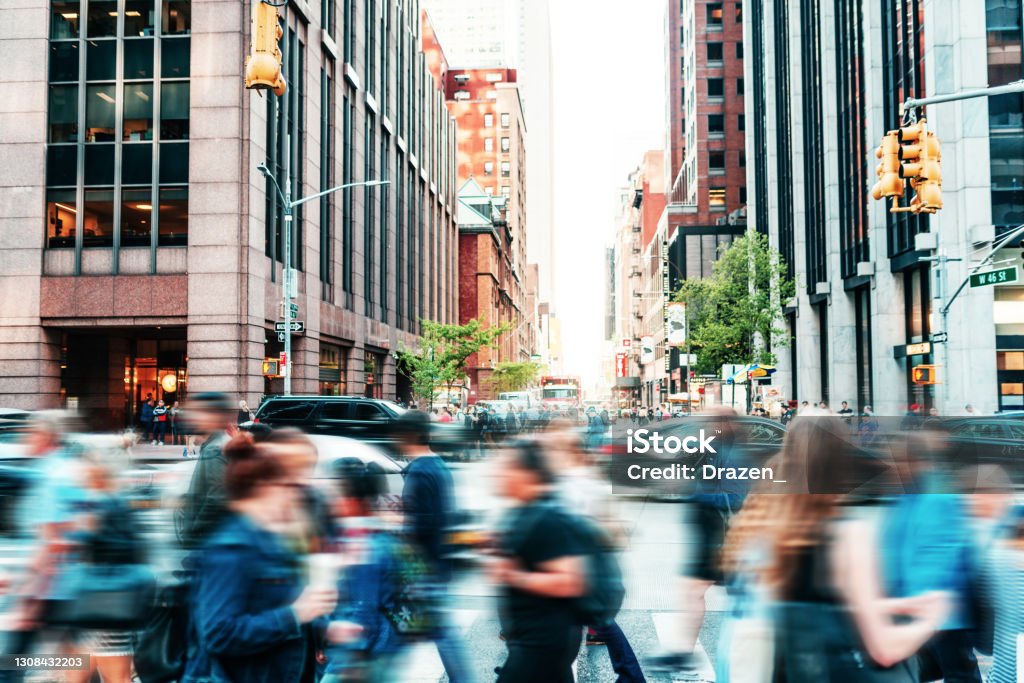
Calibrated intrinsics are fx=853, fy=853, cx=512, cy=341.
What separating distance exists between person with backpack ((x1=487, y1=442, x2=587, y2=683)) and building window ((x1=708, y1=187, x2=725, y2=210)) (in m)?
81.2

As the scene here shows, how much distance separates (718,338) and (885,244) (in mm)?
10205

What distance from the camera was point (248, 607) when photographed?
3.71 m

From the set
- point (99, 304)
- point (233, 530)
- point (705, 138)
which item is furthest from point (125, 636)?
point (705, 138)

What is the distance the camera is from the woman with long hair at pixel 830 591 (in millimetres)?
3398

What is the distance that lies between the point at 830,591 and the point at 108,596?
3602mm

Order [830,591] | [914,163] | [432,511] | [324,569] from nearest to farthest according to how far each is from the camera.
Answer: [830,591] < [324,569] < [432,511] < [914,163]

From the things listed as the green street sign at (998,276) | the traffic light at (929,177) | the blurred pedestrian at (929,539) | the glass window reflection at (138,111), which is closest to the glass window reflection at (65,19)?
the glass window reflection at (138,111)

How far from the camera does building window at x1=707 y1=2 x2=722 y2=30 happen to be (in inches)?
3270

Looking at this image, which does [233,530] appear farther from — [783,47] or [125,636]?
[783,47]

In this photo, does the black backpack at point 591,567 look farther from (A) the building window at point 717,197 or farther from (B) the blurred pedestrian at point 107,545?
(A) the building window at point 717,197

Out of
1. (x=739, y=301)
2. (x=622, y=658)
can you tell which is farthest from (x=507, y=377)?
(x=622, y=658)

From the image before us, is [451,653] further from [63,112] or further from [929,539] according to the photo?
[63,112]

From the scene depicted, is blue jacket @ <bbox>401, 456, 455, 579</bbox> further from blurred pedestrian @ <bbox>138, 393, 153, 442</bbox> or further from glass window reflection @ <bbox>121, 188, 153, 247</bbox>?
blurred pedestrian @ <bbox>138, 393, 153, 442</bbox>

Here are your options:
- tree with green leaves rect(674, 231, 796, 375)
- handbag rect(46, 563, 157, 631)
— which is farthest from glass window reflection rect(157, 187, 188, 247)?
tree with green leaves rect(674, 231, 796, 375)
